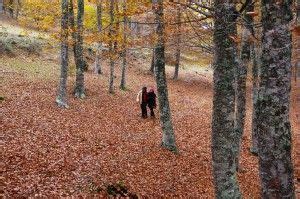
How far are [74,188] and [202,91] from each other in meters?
28.3

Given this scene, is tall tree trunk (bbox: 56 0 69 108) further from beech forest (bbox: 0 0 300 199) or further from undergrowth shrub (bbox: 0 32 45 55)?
undergrowth shrub (bbox: 0 32 45 55)

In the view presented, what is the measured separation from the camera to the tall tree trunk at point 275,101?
14.3ft

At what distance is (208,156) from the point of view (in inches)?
615

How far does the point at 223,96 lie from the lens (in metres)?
7.36

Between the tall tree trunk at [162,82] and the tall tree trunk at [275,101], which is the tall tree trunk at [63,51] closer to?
the tall tree trunk at [162,82]

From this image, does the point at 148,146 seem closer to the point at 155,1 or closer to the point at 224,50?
the point at 155,1

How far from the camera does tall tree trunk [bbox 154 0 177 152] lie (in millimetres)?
13492

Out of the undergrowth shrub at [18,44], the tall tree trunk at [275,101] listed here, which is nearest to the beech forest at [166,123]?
the tall tree trunk at [275,101]

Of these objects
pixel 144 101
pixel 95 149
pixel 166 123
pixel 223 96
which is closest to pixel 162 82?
pixel 166 123

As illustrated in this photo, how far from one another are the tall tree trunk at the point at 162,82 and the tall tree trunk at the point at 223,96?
610 centimetres

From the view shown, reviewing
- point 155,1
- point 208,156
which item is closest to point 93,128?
point 208,156

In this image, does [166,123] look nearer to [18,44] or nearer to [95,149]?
[95,149]

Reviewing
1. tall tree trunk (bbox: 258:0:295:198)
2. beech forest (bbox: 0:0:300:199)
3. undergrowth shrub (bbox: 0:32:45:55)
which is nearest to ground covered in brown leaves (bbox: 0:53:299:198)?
beech forest (bbox: 0:0:300:199)

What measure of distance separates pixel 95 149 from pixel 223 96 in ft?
22.6
